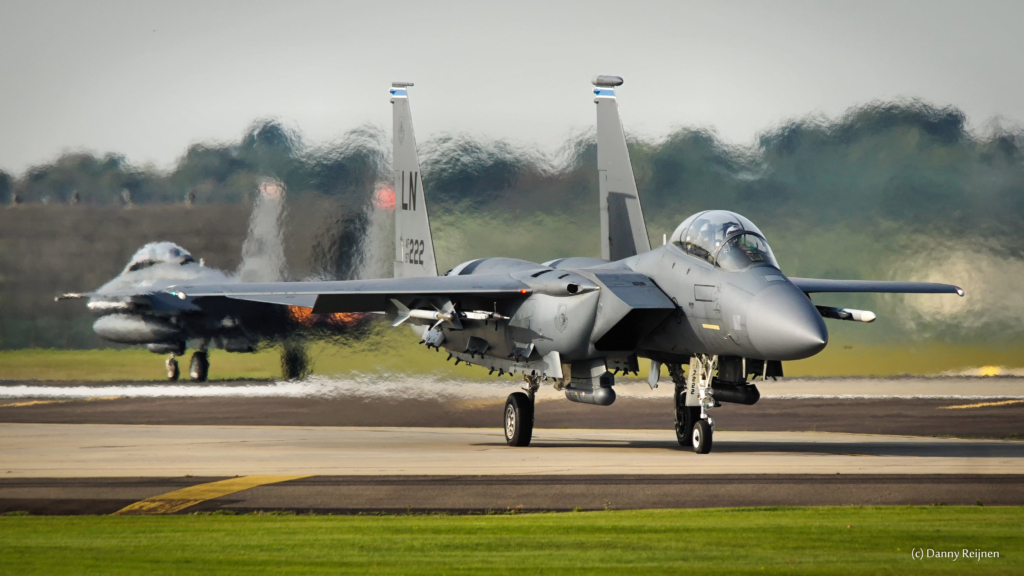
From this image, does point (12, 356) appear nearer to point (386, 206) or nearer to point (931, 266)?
point (386, 206)

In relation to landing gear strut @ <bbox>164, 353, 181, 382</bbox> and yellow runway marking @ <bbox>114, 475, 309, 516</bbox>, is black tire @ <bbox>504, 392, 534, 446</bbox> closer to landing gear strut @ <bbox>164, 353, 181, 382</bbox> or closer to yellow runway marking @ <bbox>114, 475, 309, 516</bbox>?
yellow runway marking @ <bbox>114, 475, 309, 516</bbox>

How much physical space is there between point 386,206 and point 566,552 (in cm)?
1613

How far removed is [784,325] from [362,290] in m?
7.03

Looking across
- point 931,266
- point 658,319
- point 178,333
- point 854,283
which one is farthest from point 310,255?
point 931,266

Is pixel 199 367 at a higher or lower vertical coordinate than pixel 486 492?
lower

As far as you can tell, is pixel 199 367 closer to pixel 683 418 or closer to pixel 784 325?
pixel 683 418

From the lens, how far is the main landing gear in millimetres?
18250

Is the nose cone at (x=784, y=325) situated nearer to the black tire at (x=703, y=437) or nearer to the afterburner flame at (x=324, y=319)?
the black tire at (x=703, y=437)

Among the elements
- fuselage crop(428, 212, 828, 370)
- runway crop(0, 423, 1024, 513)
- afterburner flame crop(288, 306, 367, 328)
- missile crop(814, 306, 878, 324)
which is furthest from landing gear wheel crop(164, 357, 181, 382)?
missile crop(814, 306, 878, 324)


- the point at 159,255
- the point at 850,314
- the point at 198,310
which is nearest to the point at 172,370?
the point at 198,310

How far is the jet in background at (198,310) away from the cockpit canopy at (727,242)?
995cm

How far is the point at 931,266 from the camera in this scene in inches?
879

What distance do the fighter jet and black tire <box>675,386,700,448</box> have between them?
0.03 metres

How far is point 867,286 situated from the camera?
18.8 meters
